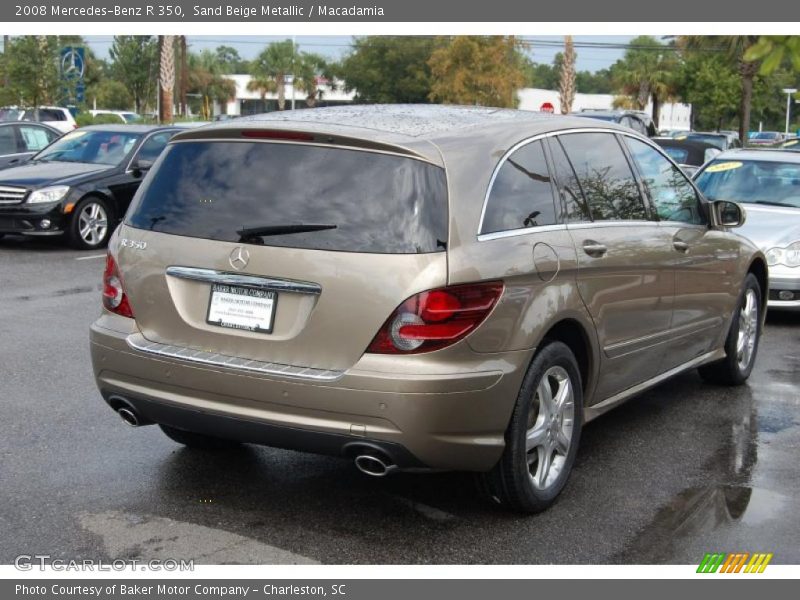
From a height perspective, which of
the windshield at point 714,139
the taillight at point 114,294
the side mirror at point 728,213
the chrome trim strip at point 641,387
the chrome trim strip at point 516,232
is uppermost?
the chrome trim strip at point 516,232

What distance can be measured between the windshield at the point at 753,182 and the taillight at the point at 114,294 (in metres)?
7.59

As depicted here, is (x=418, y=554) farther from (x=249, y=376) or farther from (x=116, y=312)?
(x=116, y=312)

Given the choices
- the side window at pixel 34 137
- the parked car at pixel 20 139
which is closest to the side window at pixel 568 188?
the parked car at pixel 20 139

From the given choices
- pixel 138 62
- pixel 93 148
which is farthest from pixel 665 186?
pixel 138 62

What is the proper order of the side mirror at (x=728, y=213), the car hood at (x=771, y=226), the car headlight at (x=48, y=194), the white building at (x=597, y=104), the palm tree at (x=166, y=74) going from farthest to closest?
1. the white building at (x=597, y=104)
2. the palm tree at (x=166, y=74)
3. the car headlight at (x=48, y=194)
4. the car hood at (x=771, y=226)
5. the side mirror at (x=728, y=213)

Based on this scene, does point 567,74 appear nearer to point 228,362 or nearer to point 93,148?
point 93,148

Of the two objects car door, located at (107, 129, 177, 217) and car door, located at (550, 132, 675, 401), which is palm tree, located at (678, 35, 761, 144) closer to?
car door, located at (107, 129, 177, 217)

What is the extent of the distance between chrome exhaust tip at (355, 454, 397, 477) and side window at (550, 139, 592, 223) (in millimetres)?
1534

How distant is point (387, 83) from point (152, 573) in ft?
208

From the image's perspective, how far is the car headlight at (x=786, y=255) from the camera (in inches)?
388

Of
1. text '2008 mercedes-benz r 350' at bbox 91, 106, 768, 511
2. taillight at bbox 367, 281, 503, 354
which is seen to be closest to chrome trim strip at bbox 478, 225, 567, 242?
text '2008 mercedes-benz r 350' at bbox 91, 106, 768, 511

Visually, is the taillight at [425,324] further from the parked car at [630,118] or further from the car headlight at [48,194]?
the parked car at [630,118]

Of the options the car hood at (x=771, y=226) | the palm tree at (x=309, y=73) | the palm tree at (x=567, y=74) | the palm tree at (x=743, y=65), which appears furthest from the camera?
the palm tree at (x=309, y=73)

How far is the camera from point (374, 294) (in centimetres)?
430
